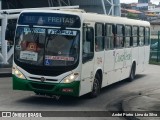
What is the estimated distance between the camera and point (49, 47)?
495 inches

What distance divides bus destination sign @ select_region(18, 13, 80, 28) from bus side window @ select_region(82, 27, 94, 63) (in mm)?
451

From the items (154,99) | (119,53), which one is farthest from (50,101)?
(119,53)

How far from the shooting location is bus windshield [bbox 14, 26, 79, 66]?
12.5 m

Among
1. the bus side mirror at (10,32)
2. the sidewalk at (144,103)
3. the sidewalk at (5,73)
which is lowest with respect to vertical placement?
the sidewalk at (5,73)

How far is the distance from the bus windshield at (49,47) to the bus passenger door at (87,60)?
0.42 metres

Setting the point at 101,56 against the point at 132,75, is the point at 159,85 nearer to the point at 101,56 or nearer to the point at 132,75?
the point at 132,75

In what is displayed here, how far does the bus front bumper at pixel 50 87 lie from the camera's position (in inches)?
488

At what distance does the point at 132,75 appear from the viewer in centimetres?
2050

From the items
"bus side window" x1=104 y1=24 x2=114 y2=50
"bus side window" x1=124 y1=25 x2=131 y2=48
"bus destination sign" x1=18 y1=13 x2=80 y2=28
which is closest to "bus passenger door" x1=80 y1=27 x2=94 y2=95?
"bus destination sign" x1=18 y1=13 x2=80 y2=28

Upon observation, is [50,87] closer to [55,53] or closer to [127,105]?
[55,53]

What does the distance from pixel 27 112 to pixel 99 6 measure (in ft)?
107

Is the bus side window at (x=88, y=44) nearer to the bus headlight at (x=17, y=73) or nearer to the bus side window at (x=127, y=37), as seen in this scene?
the bus headlight at (x=17, y=73)

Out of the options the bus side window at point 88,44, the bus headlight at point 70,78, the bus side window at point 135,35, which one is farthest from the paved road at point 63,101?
the bus side window at point 135,35

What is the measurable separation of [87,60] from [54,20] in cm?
150
